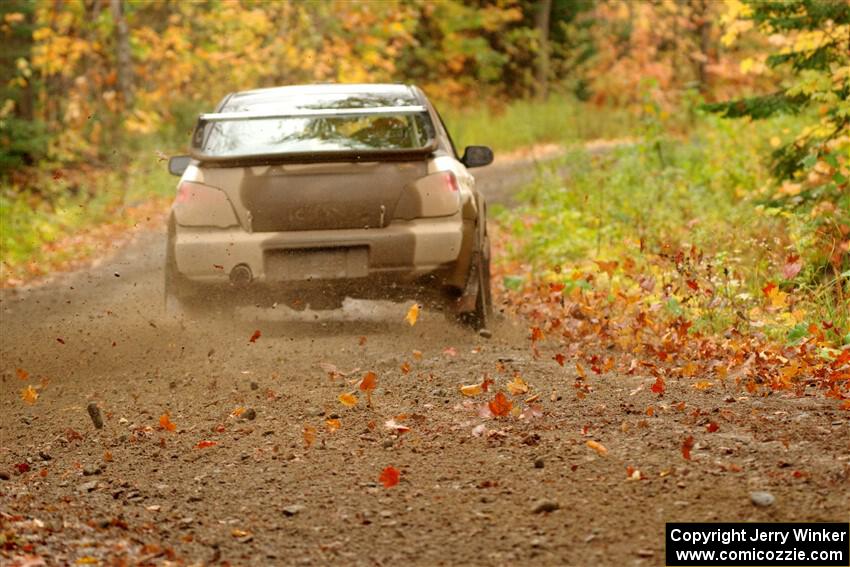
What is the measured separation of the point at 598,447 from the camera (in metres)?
5.40

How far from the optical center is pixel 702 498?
466cm

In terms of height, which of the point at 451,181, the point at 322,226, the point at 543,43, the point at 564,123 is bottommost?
the point at 564,123

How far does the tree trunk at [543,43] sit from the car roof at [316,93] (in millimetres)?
28862

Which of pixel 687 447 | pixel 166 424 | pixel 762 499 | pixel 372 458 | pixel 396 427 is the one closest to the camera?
pixel 762 499

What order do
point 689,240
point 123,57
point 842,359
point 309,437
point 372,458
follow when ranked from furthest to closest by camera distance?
point 123,57 < point 689,240 < point 842,359 < point 309,437 < point 372,458

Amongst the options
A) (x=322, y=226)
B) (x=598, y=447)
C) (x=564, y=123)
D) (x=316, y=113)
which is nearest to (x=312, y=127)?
(x=316, y=113)

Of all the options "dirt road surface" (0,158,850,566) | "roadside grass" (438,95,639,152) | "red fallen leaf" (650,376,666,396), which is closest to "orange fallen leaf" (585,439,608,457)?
"dirt road surface" (0,158,850,566)

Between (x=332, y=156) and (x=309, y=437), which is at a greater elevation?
(x=332, y=156)

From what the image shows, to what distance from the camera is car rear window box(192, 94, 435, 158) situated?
8750 mm

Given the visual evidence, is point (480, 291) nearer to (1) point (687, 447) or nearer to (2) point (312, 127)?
(2) point (312, 127)

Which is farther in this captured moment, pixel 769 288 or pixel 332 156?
pixel 332 156

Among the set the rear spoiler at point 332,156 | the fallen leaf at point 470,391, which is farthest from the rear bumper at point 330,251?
the fallen leaf at point 470,391

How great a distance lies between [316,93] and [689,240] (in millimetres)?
3286

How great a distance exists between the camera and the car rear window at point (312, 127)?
28.7 feet
